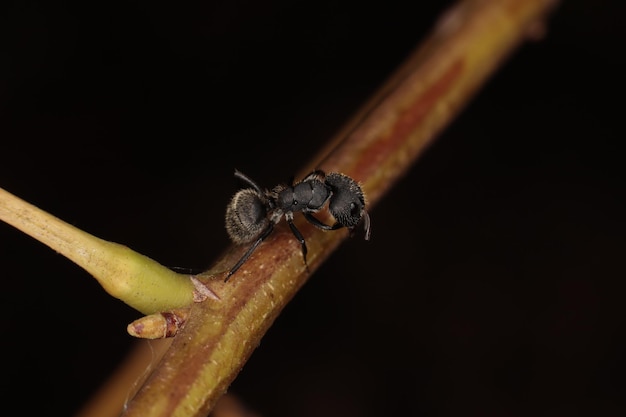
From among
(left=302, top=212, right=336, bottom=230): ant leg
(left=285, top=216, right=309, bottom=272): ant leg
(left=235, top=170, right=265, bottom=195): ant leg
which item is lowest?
(left=285, top=216, right=309, bottom=272): ant leg

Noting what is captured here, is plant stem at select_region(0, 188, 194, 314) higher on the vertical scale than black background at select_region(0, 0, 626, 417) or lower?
lower

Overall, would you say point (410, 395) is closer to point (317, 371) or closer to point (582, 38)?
point (317, 371)

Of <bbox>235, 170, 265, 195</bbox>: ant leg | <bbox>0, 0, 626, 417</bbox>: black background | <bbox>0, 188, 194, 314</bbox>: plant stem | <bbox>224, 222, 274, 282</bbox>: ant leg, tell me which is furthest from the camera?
<bbox>0, 0, 626, 417</bbox>: black background

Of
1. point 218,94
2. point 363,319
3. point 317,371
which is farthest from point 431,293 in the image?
point 218,94

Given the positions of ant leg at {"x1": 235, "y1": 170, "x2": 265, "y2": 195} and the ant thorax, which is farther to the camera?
ant leg at {"x1": 235, "y1": 170, "x2": 265, "y2": 195}

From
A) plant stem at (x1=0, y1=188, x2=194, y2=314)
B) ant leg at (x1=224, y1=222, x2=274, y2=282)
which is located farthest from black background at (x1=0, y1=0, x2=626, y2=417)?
plant stem at (x1=0, y1=188, x2=194, y2=314)

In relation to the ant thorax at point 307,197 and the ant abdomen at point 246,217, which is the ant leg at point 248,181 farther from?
the ant thorax at point 307,197

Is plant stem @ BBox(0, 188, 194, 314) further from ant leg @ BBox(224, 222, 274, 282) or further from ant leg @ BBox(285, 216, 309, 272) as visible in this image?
ant leg @ BBox(285, 216, 309, 272)
